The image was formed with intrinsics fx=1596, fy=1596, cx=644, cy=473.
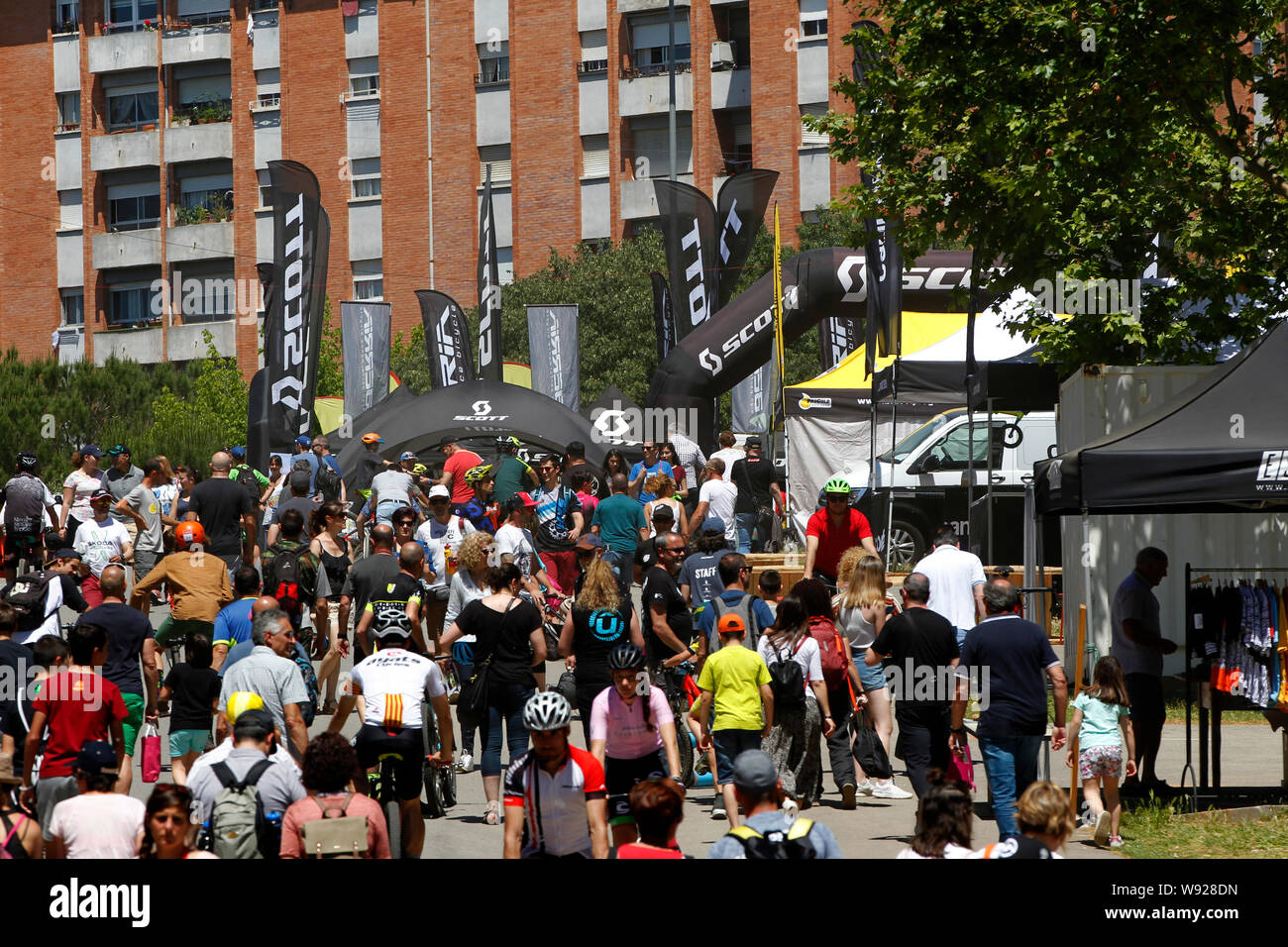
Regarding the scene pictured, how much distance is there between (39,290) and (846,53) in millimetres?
36179

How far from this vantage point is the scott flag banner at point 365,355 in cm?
4272

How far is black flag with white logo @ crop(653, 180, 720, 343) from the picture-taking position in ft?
93.1

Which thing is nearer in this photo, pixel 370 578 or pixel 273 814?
pixel 273 814

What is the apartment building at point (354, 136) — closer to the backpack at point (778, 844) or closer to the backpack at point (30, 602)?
the backpack at point (30, 602)

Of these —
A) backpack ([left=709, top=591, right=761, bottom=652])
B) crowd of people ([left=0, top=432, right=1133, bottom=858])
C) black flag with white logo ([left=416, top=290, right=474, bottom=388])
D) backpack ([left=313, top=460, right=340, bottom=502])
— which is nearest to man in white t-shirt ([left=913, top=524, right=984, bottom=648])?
crowd of people ([left=0, top=432, right=1133, bottom=858])

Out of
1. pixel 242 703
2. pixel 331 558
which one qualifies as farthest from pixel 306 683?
pixel 331 558

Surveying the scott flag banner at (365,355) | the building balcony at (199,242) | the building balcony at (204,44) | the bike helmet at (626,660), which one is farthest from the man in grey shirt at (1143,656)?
the building balcony at (204,44)

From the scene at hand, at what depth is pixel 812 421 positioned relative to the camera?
2652 cm

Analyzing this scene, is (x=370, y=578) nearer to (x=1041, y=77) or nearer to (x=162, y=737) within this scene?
(x=162, y=737)

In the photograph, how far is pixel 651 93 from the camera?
200 ft

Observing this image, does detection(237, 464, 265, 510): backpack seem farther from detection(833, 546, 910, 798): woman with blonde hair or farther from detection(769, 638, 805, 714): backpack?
detection(769, 638, 805, 714): backpack

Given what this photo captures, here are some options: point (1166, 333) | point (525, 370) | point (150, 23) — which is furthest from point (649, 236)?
point (1166, 333)

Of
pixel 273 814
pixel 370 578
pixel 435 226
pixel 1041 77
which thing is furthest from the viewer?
pixel 435 226
